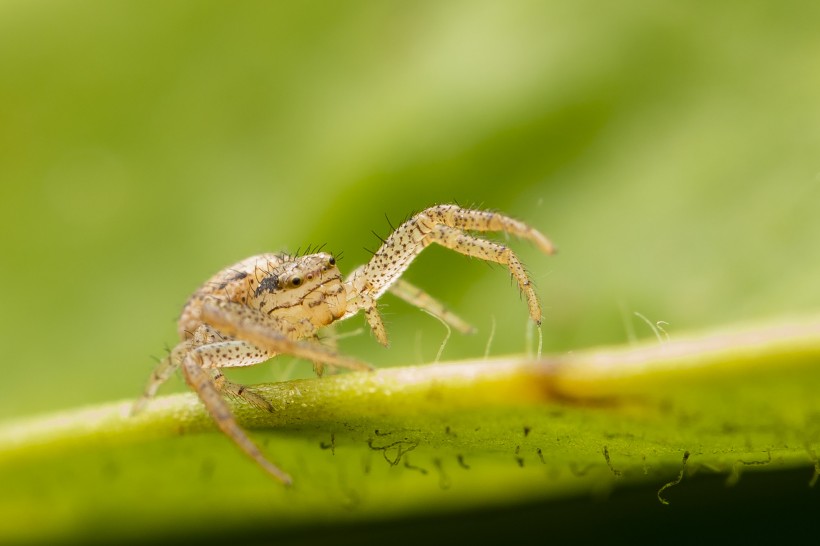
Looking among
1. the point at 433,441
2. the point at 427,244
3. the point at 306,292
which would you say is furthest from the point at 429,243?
the point at 433,441

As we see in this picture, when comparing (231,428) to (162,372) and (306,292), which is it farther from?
(306,292)

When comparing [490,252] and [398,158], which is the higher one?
[398,158]

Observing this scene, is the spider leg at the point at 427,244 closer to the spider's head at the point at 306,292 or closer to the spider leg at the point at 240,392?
the spider's head at the point at 306,292

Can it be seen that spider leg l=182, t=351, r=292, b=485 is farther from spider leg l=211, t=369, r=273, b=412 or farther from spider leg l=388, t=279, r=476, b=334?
spider leg l=388, t=279, r=476, b=334

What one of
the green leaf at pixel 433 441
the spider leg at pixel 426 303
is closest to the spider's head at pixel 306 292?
the spider leg at pixel 426 303

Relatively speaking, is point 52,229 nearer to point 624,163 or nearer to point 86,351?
point 86,351

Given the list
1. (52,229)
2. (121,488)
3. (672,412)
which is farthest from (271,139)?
(672,412)

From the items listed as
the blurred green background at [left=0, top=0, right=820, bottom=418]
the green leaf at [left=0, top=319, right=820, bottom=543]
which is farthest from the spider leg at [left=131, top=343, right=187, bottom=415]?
the blurred green background at [left=0, top=0, right=820, bottom=418]
